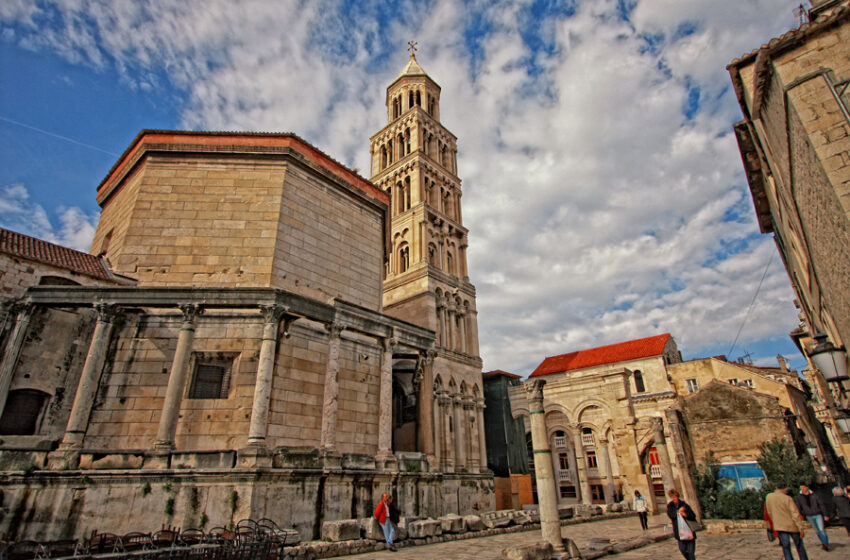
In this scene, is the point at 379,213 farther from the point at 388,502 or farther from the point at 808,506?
the point at 808,506

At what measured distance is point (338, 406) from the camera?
47.3ft

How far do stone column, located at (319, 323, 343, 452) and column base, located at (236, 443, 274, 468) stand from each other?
178 centimetres

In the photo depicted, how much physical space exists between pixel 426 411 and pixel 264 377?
605cm

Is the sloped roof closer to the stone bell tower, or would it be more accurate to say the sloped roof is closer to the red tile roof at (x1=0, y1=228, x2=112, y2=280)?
the stone bell tower

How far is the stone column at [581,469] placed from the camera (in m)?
29.4

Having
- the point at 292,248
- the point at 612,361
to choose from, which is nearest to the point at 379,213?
the point at 292,248

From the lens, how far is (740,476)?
55.2 feet

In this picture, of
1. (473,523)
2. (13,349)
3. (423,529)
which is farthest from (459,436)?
(13,349)

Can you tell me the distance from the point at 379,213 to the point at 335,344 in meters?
7.35

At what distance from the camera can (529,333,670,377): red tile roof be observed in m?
33.4

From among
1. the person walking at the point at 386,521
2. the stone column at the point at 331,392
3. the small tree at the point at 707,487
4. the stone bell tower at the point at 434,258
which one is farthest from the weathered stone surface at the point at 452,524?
the small tree at the point at 707,487

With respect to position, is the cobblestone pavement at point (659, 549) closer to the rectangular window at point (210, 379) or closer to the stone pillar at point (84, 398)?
the rectangular window at point (210, 379)

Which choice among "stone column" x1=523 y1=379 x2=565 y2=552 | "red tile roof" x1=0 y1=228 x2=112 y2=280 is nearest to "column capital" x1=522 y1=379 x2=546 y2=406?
"stone column" x1=523 y1=379 x2=565 y2=552

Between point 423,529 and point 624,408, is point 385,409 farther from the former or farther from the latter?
point 624,408
